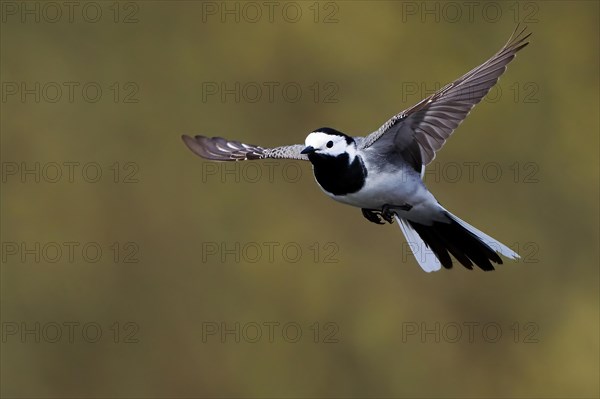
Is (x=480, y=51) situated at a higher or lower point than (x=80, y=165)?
higher

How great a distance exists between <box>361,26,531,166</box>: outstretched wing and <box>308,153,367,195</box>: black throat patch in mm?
268

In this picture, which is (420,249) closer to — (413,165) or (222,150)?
(413,165)

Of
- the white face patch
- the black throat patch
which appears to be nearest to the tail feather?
the black throat patch

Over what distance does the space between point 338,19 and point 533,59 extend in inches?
108

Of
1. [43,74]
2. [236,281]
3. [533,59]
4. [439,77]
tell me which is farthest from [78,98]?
[533,59]

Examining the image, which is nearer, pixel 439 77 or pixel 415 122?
pixel 415 122

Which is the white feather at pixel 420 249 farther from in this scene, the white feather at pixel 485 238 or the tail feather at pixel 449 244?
the white feather at pixel 485 238

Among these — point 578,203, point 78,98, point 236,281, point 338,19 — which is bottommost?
point 236,281

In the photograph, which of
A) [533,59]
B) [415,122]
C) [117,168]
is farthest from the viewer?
[533,59]

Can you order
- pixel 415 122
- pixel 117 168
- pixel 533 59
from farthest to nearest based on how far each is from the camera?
pixel 533 59
pixel 117 168
pixel 415 122

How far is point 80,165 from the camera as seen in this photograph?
15.0 metres

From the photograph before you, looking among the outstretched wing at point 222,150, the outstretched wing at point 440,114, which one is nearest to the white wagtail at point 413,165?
the outstretched wing at point 440,114

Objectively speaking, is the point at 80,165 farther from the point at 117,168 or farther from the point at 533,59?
the point at 533,59

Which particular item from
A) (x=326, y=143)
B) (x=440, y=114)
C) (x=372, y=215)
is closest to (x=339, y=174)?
(x=326, y=143)
